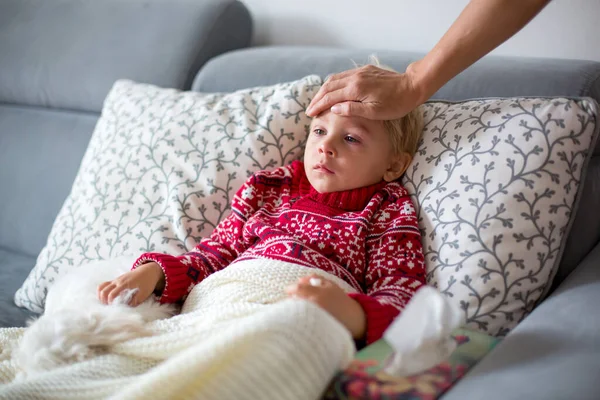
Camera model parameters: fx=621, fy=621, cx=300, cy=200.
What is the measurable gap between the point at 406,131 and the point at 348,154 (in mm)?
135

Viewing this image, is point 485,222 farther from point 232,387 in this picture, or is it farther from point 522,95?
point 232,387

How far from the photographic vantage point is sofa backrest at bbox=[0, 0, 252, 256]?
179 centimetres

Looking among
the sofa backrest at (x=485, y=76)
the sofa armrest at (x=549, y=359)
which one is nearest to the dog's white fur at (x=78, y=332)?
the sofa armrest at (x=549, y=359)

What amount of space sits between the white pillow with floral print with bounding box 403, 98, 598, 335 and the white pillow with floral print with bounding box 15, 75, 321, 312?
0.40 metres

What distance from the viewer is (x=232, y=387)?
724 mm

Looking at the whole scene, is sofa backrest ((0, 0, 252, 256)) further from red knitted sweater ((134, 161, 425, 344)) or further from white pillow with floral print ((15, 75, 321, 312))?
red knitted sweater ((134, 161, 425, 344))

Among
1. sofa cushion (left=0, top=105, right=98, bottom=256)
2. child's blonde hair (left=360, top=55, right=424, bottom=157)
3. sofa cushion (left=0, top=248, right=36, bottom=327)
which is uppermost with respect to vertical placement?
child's blonde hair (left=360, top=55, right=424, bottom=157)

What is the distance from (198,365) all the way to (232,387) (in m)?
0.05

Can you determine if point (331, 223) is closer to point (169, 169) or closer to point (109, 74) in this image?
point (169, 169)

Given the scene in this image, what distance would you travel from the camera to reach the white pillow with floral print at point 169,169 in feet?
4.42

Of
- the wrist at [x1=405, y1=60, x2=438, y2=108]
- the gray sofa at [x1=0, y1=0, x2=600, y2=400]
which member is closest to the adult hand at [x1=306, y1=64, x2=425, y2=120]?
the wrist at [x1=405, y1=60, x2=438, y2=108]

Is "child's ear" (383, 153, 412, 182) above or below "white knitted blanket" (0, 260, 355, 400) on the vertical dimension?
above

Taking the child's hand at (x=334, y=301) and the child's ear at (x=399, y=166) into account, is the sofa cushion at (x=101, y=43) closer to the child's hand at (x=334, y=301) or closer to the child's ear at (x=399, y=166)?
the child's ear at (x=399, y=166)

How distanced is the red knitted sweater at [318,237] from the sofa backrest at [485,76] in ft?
0.92
